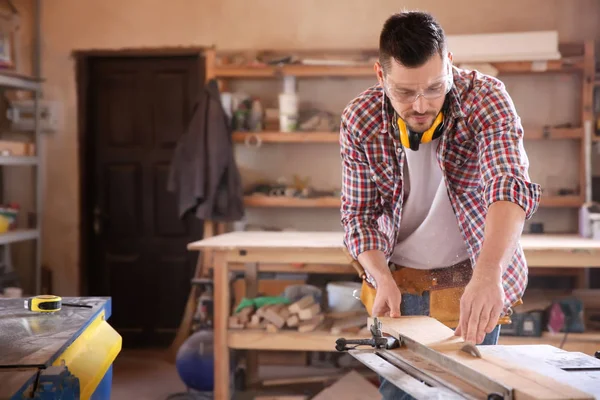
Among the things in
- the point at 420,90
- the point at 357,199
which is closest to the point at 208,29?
the point at 357,199

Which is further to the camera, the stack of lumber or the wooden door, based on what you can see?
the wooden door

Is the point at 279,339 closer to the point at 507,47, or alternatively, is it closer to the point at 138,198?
the point at 138,198

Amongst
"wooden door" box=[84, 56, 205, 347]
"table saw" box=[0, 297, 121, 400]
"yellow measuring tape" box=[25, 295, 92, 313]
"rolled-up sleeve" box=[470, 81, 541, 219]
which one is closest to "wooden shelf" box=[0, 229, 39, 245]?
"wooden door" box=[84, 56, 205, 347]

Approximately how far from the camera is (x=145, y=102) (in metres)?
4.98

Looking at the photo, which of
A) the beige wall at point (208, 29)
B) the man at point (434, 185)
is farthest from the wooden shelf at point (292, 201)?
the man at point (434, 185)

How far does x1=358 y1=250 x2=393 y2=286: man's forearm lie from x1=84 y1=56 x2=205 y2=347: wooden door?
127 inches

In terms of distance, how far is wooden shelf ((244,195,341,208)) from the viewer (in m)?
4.46

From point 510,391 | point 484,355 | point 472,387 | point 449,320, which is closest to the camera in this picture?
point 510,391

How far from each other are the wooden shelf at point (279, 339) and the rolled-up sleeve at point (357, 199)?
1.66 m

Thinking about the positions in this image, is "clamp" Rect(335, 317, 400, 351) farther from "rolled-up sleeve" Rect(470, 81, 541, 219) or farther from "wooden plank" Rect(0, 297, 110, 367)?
"wooden plank" Rect(0, 297, 110, 367)

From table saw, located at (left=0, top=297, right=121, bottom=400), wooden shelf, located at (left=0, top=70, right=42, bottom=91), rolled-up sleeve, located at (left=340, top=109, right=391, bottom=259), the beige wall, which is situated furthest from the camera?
the beige wall

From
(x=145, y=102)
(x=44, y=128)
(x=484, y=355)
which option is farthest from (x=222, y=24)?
(x=484, y=355)

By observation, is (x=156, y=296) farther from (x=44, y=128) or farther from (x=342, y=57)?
(x=342, y=57)

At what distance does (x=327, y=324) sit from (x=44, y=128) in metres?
2.54
